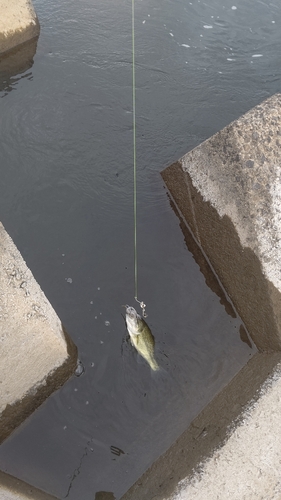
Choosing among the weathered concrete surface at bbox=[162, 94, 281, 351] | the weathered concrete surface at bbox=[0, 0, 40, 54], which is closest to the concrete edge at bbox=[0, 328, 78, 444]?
the weathered concrete surface at bbox=[162, 94, 281, 351]

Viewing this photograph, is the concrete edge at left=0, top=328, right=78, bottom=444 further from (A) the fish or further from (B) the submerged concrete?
(B) the submerged concrete

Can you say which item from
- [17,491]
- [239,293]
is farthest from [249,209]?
[17,491]

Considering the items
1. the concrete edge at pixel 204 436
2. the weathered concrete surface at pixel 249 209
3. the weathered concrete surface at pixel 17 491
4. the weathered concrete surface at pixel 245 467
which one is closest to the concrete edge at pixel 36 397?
the weathered concrete surface at pixel 17 491

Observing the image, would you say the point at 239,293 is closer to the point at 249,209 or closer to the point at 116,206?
the point at 249,209

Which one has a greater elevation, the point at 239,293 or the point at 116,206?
the point at 116,206

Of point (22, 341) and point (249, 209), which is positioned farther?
point (249, 209)

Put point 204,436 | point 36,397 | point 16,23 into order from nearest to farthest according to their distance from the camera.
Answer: point 204,436
point 36,397
point 16,23

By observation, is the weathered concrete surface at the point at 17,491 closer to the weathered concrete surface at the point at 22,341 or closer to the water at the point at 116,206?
the water at the point at 116,206
